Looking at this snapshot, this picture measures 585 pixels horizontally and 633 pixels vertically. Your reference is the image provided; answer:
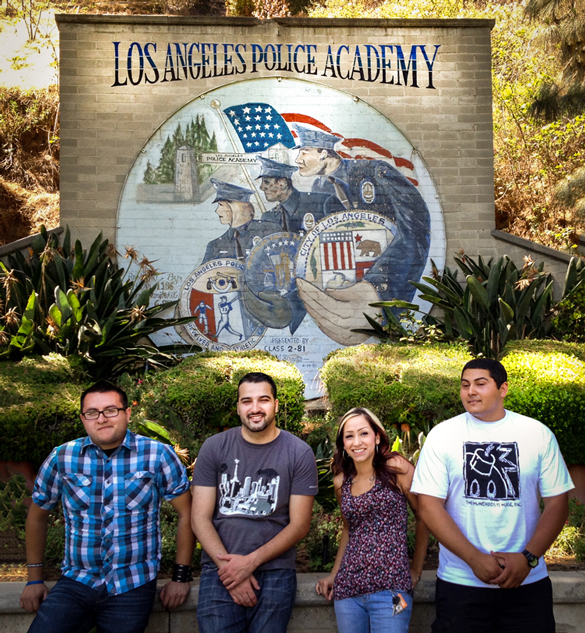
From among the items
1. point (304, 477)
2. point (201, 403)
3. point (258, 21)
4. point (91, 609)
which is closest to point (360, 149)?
point (258, 21)

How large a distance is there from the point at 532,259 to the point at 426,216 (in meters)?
1.67

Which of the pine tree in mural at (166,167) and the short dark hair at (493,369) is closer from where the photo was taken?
the short dark hair at (493,369)

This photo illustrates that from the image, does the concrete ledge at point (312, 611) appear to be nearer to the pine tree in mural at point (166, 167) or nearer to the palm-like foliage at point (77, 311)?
the palm-like foliage at point (77, 311)

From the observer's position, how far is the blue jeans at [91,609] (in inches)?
127

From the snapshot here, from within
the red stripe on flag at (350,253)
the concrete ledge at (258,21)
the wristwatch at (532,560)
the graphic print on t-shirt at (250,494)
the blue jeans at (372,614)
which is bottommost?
the blue jeans at (372,614)

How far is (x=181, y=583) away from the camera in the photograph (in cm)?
352

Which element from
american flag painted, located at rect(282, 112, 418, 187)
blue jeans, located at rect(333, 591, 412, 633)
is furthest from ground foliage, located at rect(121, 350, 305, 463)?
american flag painted, located at rect(282, 112, 418, 187)

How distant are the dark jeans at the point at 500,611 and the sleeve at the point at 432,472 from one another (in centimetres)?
47

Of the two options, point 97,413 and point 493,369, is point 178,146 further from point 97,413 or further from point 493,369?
point 493,369

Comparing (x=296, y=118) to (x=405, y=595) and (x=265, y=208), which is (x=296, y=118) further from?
(x=405, y=595)

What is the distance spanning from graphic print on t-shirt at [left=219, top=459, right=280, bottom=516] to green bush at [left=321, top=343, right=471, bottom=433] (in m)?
2.31

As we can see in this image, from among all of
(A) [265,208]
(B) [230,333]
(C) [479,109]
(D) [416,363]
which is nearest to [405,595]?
(D) [416,363]

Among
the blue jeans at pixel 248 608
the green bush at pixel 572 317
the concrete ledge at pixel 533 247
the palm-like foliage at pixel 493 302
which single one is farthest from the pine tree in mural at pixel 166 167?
the blue jeans at pixel 248 608

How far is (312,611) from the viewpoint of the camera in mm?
3746
